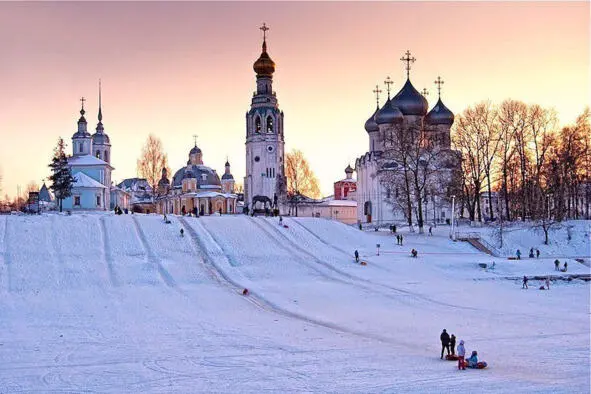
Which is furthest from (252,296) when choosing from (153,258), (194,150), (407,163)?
(194,150)

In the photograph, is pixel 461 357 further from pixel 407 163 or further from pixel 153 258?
pixel 407 163

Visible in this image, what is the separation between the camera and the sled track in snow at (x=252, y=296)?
28.9 m

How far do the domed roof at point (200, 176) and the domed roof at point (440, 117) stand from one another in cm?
3104

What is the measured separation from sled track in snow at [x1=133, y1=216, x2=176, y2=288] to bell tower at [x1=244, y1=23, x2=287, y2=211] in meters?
39.0

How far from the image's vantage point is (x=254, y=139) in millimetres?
92625

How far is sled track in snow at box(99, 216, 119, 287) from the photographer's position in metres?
40.6

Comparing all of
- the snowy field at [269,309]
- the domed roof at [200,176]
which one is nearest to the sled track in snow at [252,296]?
the snowy field at [269,309]

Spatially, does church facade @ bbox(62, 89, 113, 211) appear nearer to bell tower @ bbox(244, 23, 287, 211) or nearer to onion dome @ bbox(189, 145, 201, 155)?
onion dome @ bbox(189, 145, 201, 155)

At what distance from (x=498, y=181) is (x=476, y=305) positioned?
112 feet

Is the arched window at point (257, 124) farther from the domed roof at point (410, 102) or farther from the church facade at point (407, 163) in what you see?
the domed roof at point (410, 102)

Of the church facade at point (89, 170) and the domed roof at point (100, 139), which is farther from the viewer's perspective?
the domed roof at point (100, 139)

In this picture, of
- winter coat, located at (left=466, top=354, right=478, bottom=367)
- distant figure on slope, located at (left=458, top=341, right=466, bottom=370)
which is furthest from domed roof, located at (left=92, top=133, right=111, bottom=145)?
winter coat, located at (left=466, top=354, right=478, bottom=367)

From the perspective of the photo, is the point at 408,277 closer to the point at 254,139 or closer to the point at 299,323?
the point at 299,323

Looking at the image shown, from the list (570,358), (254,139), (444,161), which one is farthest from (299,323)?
(254,139)
